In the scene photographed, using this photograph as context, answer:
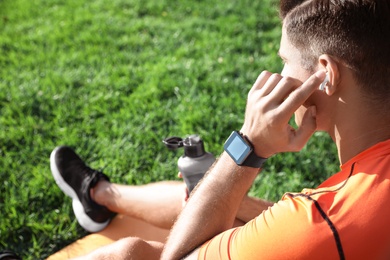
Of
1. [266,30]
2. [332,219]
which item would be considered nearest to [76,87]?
[266,30]

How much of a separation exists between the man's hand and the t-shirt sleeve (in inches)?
11.3

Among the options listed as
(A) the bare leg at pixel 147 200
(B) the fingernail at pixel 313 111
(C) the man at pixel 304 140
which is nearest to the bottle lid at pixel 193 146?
(A) the bare leg at pixel 147 200

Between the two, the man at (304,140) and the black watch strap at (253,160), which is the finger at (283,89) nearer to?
the man at (304,140)

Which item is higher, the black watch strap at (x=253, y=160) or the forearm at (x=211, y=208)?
the black watch strap at (x=253, y=160)

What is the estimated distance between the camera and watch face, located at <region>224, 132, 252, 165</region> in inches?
91.7

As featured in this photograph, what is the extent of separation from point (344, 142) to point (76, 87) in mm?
3247

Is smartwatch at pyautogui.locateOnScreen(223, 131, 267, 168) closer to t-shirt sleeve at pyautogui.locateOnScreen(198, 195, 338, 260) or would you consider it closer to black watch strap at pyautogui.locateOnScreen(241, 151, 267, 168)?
black watch strap at pyautogui.locateOnScreen(241, 151, 267, 168)

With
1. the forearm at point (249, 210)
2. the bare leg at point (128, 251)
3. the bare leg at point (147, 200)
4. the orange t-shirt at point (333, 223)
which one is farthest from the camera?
the bare leg at point (147, 200)

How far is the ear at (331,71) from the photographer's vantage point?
216 centimetres

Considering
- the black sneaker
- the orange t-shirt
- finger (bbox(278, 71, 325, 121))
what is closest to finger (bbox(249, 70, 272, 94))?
finger (bbox(278, 71, 325, 121))

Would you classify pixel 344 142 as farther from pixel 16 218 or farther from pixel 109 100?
pixel 109 100

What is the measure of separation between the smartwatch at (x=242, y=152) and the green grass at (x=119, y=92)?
5.04 ft

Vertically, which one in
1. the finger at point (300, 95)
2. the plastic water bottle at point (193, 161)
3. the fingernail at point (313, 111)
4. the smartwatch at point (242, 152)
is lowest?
the plastic water bottle at point (193, 161)

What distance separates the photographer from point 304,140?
230 cm
